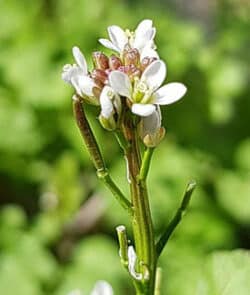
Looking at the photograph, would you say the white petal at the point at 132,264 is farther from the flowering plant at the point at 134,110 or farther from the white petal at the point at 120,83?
the white petal at the point at 120,83

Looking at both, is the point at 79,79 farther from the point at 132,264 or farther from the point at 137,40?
the point at 132,264

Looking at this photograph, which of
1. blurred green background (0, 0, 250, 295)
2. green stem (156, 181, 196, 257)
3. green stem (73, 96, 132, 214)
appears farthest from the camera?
blurred green background (0, 0, 250, 295)

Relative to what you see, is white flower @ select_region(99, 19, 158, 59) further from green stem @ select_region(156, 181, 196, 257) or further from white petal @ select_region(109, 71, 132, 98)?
green stem @ select_region(156, 181, 196, 257)

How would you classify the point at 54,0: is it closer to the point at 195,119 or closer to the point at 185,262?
the point at 195,119

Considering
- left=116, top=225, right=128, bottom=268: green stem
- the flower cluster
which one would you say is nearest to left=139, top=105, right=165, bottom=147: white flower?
the flower cluster

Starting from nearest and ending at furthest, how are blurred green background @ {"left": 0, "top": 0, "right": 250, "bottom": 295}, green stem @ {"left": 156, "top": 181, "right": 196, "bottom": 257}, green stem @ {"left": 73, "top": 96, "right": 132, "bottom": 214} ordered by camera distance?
green stem @ {"left": 73, "top": 96, "right": 132, "bottom": 214} < green stem @ {"left": 156, "top": 181, "right": 196, "bottom": 257} < blurred green background @ {"left": 0, "top": 0, "right": 250, "bottom": 295}

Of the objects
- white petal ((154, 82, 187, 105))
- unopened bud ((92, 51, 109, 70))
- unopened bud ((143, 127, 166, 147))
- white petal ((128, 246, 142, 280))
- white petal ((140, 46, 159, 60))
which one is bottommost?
white petal ((128, 246, 142, 280))

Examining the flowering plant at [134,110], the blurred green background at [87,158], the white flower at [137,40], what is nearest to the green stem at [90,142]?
the flowering plant at [134,110]
